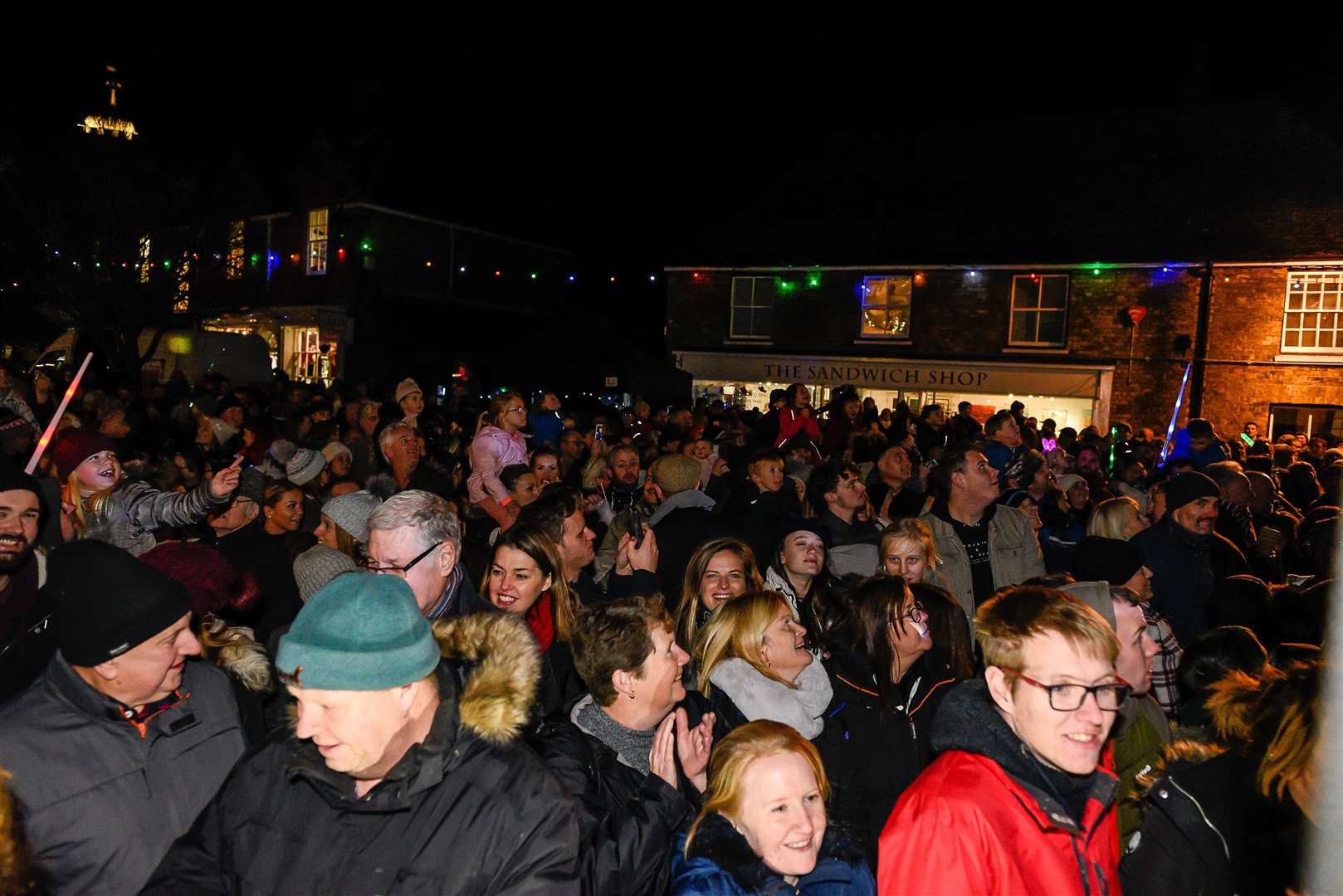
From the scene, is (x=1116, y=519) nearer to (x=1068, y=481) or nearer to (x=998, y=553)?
(x=998, y=553)

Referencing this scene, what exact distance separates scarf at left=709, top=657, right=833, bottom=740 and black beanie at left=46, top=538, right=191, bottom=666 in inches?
80.7

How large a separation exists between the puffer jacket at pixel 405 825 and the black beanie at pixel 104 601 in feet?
2.14

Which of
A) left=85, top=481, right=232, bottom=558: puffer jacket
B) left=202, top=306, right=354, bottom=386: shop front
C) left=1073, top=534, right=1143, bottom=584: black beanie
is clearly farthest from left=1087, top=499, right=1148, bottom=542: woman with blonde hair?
left=202, top=306, right=354, bottom=386: shop front

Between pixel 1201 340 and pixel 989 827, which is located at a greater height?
pixel 1201 340

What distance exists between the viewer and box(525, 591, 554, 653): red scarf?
4.82 meters

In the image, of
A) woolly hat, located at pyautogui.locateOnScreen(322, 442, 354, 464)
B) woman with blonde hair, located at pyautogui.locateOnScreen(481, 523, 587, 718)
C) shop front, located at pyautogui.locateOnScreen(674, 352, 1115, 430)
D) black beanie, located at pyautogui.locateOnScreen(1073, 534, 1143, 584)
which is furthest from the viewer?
shop front, located at pyautogui.locateOnScreen(674, 352, 1115, 430)

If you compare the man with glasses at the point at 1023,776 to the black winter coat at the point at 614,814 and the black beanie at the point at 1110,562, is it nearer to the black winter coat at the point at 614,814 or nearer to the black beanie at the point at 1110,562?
the black winter coat at the point at 614,814

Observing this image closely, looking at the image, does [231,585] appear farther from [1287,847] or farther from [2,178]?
[2,178]

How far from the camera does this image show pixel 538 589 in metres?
4.62

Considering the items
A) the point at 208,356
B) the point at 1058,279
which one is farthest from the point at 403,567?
the point at 1058,279

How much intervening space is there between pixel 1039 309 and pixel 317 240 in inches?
894

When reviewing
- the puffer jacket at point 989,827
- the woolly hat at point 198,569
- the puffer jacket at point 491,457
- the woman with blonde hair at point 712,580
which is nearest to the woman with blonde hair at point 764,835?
the puffer jacket at point 989,827

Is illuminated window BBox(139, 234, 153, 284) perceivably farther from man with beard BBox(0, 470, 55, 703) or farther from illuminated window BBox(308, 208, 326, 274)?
man with beard BBox(0, 470, 55, 703)

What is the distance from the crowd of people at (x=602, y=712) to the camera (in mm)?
2227
